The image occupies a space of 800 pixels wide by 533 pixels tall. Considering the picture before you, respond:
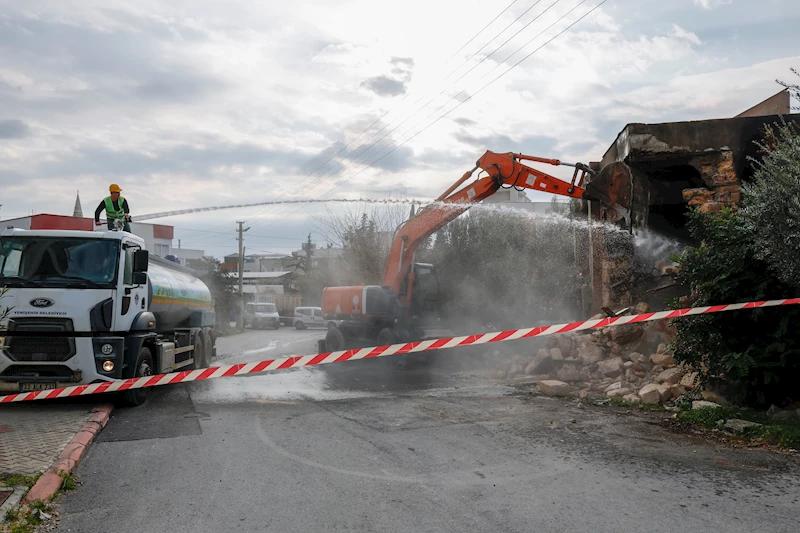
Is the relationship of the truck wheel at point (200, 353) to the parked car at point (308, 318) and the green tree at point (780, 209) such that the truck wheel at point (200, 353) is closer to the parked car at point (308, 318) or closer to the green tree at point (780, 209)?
the green tree at point (780, 209)

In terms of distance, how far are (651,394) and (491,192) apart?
6304 mm

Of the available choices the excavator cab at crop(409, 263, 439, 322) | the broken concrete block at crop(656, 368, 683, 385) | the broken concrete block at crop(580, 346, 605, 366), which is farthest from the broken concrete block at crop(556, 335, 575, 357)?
the excavator cab at crop(409, 263, 439, 322)

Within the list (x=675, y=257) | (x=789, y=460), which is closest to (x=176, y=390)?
(x=675, y=257)

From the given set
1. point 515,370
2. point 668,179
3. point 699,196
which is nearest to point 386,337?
point 515,370

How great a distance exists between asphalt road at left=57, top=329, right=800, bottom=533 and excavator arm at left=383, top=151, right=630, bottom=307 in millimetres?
5123

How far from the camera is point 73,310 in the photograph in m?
9.67

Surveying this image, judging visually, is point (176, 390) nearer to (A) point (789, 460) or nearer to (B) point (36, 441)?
(B) point (36, 441)

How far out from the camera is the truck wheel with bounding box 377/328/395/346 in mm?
15984

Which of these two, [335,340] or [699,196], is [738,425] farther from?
[335,340]

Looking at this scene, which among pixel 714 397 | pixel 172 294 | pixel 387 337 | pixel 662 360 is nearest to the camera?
pixel 714 397

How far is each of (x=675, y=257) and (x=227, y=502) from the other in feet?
24.3

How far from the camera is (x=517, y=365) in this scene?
46.1 ft

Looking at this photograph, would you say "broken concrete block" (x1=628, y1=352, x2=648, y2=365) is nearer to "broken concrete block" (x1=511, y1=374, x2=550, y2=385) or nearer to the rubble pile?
the rubble pile

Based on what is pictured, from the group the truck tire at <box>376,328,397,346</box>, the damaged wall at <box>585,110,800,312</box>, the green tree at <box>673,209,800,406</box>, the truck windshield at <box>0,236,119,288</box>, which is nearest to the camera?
the green tree at <box>673,209,800,406</box>
